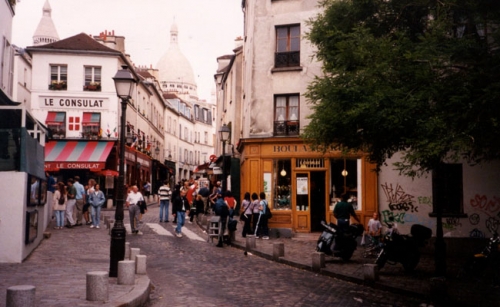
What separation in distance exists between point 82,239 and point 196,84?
398ft

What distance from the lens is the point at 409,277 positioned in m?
13.0

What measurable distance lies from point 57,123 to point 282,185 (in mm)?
20556

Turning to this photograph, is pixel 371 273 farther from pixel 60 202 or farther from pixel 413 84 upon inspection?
pixel 60 202

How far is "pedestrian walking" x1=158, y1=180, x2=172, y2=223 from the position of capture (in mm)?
23719

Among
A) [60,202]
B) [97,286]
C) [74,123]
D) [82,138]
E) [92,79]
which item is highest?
[92,79]

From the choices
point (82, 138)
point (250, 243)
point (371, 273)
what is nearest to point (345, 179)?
point (250, 243)

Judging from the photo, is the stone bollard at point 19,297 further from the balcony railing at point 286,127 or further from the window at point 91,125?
the window at point 91,125

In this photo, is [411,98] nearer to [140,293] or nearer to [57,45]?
[140,293]

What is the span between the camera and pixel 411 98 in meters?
11.9

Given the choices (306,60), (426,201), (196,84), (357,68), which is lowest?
(426,201)

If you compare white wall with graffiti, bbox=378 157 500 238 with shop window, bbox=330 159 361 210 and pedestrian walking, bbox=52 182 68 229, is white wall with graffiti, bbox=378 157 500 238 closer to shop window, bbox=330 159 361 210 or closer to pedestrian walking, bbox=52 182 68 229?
shop window, bbox=330 159 361 210

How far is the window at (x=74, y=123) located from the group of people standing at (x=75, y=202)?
1479 cm

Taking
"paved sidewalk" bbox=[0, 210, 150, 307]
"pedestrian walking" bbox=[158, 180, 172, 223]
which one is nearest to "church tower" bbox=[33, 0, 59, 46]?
"pedestrian walking" bbox=[158, 180, 172, 223]

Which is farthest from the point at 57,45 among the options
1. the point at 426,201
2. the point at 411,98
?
the point at 411,98
